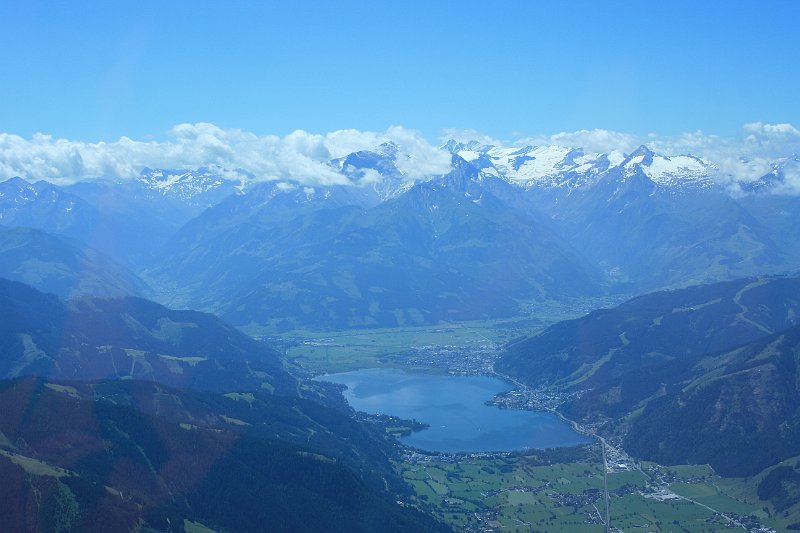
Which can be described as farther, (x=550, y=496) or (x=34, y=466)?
(x=550, y=496)

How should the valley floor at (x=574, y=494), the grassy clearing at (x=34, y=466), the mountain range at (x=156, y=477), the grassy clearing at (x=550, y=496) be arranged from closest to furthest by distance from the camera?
the mountain range at (x=156, y=477)
the grassy clearing at (x=34, y=466)
the valley floor at (x=574, y=494)
the grassy clearing at (x=550, y=496)

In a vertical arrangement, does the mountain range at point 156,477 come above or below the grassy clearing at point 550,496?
above

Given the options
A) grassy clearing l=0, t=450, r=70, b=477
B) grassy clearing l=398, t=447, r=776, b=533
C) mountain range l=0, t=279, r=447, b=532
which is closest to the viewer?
mountain range l=0, t=279, r=447, b=532

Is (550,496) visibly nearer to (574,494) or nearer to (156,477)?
(574,494)

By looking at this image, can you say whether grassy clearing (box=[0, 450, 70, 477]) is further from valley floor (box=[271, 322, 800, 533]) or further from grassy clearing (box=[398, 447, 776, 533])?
grassy clearing (box=[398, 447, 776, 533])

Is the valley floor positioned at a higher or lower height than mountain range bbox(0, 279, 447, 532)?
lower

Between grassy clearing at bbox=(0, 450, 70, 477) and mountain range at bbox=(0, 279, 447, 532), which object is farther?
grassy clearing at bbox=(0, 450, 70, 477)

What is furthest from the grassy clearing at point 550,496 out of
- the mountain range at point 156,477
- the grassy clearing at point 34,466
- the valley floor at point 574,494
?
the grassy clearing at point 34,466

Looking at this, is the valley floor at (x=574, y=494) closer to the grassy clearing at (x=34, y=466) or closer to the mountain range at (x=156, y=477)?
the mountain range at (x=156, y=477)

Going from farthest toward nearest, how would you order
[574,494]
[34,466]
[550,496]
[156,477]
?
[550,496] < [574,494] < [156,477] < [34,466]

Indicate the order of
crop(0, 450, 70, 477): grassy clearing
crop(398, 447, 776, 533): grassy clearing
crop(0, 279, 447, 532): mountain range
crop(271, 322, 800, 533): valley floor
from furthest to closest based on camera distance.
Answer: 1. crop(398, 447, 776, 533): grassy clearing
2. crop(271, 322, 800, 533): valley floor
3. crop(0, 450, 70, 477): grassy clearing
4. crop(0, 279, 447, 532): mountain range

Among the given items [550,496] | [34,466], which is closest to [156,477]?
[34,466]

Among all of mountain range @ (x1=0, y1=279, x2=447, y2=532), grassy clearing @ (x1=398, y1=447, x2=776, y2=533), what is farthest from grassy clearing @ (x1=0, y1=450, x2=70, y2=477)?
grassy clearing @ (x1=398, y1=447, x2=776, y2=533)
